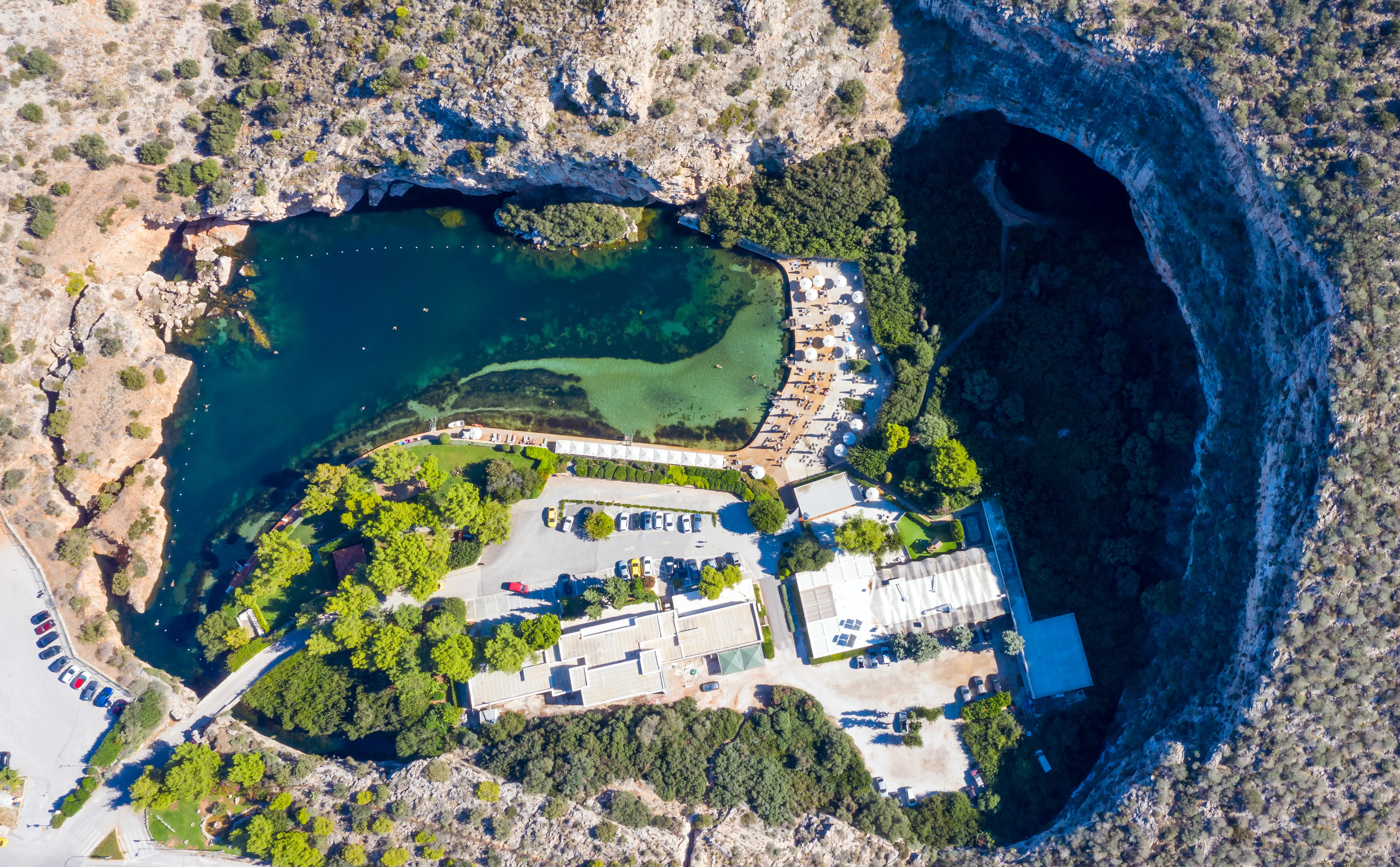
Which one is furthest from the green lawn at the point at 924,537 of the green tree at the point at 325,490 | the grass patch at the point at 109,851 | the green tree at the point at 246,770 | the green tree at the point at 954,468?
the grass patch at the point at 109,851

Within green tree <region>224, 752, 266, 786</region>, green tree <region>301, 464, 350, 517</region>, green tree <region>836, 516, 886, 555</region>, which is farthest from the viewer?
green tree <region>301, 464, 350, 517</region>

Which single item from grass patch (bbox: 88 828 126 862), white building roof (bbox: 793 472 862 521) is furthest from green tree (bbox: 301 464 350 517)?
white building roof (bbox: 793 472 862 521)

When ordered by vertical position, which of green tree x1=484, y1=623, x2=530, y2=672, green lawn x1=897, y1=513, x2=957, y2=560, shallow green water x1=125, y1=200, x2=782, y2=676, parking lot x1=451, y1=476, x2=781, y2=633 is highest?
shallow green water x1=125, y1=200, x2=782, y2=676

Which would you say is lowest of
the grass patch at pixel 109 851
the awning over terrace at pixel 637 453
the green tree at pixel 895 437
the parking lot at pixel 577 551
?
the grass patch at pixel 109 851

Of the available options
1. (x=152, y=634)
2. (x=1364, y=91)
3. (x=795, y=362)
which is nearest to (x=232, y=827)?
(x=152, y=634)

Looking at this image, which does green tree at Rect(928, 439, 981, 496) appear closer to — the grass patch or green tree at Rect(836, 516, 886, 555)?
green tree at Rect(836, 516, 886, 555)

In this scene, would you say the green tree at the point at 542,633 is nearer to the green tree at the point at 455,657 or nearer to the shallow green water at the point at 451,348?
the green tree at the point at 455,657
